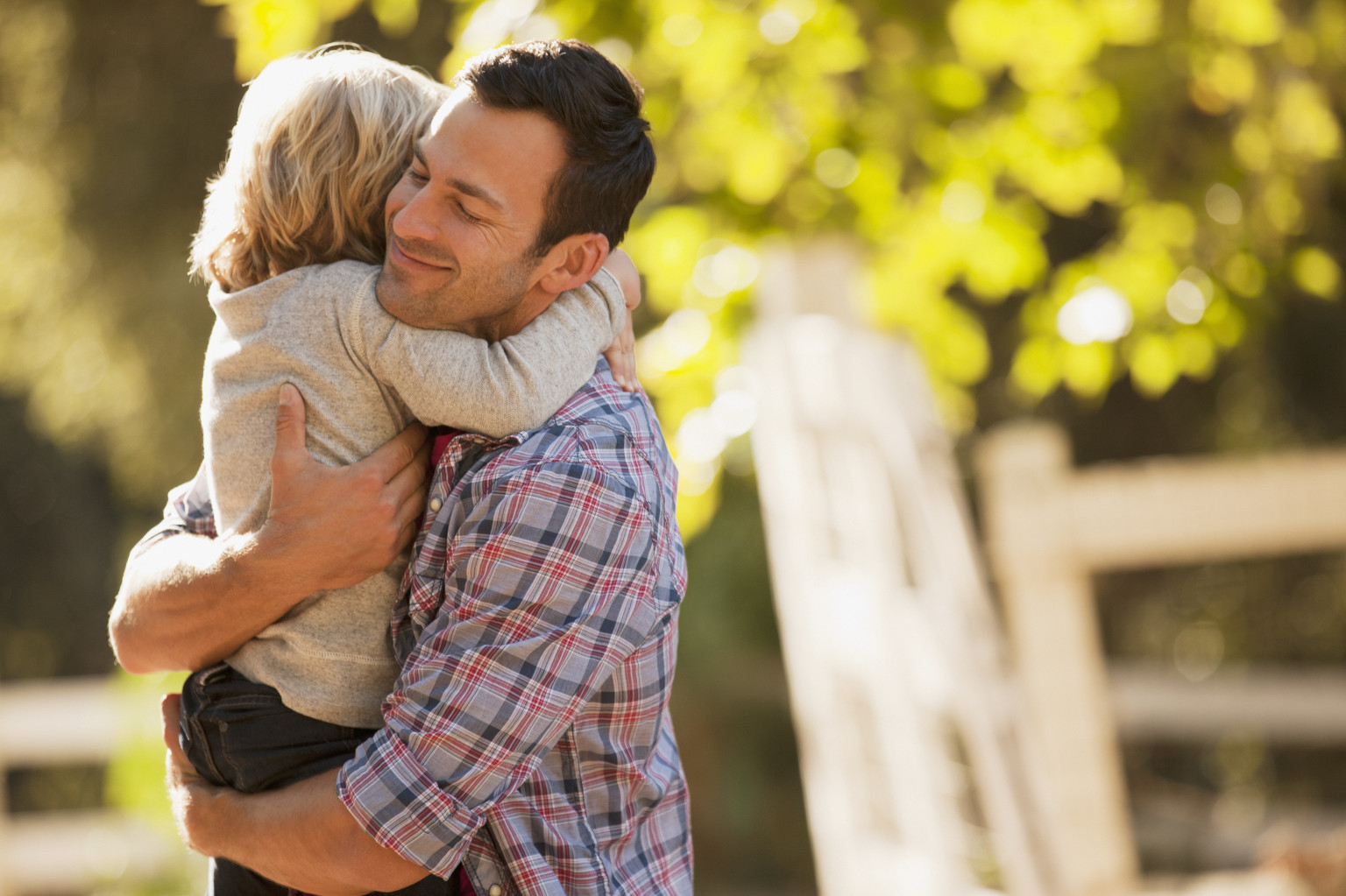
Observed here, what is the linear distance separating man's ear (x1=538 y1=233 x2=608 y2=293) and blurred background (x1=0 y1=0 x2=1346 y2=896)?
1082mm

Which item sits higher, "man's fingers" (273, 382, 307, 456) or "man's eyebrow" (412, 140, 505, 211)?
"man's eyebrow" (412, 140, 505, 211)

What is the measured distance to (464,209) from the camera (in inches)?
45.6

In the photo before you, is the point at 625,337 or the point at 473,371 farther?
the point at 625,337

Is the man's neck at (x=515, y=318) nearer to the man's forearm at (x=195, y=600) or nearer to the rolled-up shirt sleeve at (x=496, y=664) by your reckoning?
the rolled-up shirt sleeve at (x=496, y=664)

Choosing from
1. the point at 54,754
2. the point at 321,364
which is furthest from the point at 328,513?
the point at 54,754

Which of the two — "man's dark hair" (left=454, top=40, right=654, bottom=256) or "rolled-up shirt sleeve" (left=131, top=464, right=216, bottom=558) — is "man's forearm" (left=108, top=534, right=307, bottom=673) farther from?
"man's dark hair" (left=454, top=40, right=654, bottom=256)

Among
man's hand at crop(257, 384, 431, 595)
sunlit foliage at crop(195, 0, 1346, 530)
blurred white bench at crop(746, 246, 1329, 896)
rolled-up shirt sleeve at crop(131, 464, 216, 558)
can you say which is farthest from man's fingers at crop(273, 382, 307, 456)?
blurred white bench at crop(746, 246, 1329, 896)

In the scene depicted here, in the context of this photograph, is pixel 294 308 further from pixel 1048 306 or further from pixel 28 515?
pixel 28 515

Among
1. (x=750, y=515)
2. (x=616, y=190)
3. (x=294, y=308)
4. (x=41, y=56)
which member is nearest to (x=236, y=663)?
(x=294, y=308)

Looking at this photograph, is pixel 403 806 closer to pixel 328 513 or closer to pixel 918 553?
pixel 328 513

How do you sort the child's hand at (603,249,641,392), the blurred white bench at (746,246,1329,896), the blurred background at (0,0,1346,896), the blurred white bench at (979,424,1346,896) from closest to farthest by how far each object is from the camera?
the child's hand at (603,249,641,392) < the blurred background at (0,0,1346,896) < the blurred white bench at (746,246,1329,896) < the blurred white bench at (979,424,1346,896)

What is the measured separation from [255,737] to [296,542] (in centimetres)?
21

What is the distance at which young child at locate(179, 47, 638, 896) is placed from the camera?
1167mm

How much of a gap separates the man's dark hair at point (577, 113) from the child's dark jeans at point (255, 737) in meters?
0.52
